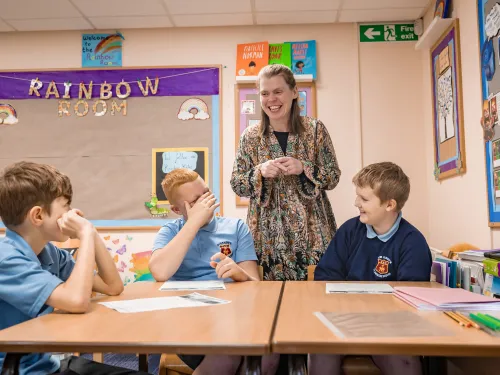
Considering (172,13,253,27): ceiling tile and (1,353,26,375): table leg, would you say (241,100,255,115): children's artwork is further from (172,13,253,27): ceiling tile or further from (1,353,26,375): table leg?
(1,353,26,375): table leg

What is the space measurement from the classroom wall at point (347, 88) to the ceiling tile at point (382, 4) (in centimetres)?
32

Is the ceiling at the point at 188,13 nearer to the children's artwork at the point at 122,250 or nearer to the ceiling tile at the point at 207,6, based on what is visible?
the ceiling tile at the point at 207,6

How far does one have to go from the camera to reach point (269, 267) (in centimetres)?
213

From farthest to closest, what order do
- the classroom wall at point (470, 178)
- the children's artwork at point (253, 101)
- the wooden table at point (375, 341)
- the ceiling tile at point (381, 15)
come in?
the children's artwork at point (253, 101), the ceiling tile at point (381, 15), the classroom wall at point (470, 178), the wooden table at point (375, 341)

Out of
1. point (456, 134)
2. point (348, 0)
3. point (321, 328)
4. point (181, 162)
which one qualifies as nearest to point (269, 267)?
point (321, 328)

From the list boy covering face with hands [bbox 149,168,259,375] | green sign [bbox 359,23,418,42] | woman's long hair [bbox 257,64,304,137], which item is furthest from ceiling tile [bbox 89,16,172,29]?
boy covering face with hands [bbox 149,168,259,375]

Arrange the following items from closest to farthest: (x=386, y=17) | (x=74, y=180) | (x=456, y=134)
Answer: (x=456, y=134) < (x=386, y=17) < (x=74, y=180)

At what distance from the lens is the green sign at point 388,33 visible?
359 centimetres

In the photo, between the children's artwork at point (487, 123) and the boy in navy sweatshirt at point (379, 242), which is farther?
the children's artwork at point (487, 123)

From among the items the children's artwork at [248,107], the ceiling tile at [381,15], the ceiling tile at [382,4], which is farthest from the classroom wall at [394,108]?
the children's artwork at [248,107]

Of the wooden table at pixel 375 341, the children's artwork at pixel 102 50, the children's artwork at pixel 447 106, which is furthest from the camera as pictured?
the children's artwork at pixel 102 50

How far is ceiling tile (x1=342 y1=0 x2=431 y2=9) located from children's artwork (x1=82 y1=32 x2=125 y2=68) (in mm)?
1785

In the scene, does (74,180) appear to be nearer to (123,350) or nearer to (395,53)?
(395,53)

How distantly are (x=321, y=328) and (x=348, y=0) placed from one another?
2.86 meters
